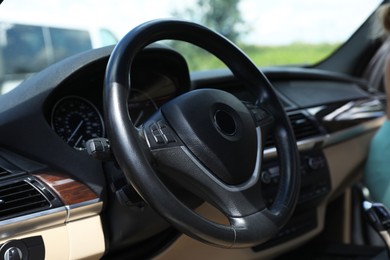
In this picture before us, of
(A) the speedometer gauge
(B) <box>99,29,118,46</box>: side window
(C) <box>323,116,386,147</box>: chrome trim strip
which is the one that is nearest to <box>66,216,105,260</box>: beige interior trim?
(A) the speedometer gauge

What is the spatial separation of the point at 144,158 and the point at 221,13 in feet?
10.5

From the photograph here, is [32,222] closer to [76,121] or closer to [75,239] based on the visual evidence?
[75,239]

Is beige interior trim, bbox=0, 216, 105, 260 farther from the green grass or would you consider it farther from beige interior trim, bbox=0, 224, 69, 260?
the green grass

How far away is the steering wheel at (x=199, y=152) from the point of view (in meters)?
1.17

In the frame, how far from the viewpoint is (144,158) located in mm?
1179

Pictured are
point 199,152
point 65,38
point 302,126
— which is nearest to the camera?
point 199,152

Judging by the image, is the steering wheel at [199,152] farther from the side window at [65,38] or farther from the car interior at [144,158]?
the side window at [65,38]

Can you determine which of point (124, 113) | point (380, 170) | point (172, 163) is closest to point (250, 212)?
point (172, 163)

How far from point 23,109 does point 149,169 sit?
1.55 feet

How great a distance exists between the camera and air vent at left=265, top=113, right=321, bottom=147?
6.87ft

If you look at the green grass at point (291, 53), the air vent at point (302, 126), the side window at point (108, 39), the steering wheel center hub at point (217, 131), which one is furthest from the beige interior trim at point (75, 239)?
the green grass at point (291, 53)

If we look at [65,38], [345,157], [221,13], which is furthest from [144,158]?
[65,38]

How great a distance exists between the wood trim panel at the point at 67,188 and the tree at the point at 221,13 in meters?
2.08

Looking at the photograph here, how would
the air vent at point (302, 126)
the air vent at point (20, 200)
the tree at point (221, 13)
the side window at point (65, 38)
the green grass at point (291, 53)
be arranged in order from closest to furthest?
the air vent at point (20, 200)
the air vent at point (302, 126)
the green grass at point (291, 53)
the tree at point (221, 13)
the side window at point (65, 38)
